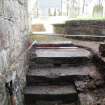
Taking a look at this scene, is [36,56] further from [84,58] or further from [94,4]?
[94,4]

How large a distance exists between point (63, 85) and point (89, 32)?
141 inches

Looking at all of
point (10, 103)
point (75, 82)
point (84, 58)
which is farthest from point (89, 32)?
point (10, 103)

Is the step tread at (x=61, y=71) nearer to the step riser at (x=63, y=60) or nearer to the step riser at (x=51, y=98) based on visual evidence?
the step riser at (x=63, y=60)

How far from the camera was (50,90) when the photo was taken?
3.05 metres

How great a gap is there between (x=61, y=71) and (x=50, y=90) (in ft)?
1.56

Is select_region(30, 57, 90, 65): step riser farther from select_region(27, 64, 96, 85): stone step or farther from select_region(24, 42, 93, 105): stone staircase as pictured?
select_region(27, 64, 96, 85): stone step

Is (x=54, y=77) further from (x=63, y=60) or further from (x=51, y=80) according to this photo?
(x=63, y=60)

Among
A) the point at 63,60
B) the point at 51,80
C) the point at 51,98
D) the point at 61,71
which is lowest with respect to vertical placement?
the point at 51,98

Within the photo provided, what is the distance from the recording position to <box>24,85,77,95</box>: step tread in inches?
116

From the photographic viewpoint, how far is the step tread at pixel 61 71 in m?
3.27

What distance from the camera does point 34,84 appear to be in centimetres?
324

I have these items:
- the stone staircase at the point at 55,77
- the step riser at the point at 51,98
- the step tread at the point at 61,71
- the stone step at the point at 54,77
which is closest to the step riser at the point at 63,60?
the stone staircase at the point at 55,77

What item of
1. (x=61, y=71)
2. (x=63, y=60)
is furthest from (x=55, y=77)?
(x=63, y=60)

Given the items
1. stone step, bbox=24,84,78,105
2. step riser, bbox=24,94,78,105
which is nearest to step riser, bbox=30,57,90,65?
stone step, bbox=24,84,78,105
